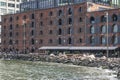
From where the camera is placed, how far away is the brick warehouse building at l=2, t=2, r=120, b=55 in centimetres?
10675

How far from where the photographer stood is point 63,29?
120 m

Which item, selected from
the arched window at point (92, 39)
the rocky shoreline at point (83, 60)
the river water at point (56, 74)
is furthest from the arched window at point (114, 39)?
the river water at point (56, 74)

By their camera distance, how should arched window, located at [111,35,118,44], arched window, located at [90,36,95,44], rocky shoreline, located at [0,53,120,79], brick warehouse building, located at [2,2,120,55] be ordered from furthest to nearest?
1. arched window, located at [90,36,95,44]
2. brick warehouse building, located at [2,2,120,55]
3. arched window, located at [111,35,118,44]
4. rocky shoreline, located at [0,53,120,79]

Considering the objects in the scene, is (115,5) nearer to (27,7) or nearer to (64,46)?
(64,46)

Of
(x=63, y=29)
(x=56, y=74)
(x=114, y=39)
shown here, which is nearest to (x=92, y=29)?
(x=114, y=39)

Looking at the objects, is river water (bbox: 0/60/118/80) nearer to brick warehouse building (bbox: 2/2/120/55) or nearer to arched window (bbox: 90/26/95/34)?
brick warehouse building (bbox: 2/2/120/55)

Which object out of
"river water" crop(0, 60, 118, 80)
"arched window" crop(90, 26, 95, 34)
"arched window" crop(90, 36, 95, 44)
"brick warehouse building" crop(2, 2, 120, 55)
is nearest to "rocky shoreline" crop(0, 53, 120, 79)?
"river water" crop(0, 60, 118, 80)

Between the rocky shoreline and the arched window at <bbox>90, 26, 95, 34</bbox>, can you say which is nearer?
the rocky shoreline

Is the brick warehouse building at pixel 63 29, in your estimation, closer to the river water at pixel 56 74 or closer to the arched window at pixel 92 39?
the arched window at pixel 92 39

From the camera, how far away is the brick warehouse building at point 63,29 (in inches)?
4203

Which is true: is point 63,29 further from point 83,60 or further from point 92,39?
point 83,60

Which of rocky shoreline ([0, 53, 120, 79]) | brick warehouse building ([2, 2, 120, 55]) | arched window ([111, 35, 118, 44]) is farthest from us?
brick warehouse building ([2, 2, 120, 55])

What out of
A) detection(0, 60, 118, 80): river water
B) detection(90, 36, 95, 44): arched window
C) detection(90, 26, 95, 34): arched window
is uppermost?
detection(90, 26, 95, 34): arched window

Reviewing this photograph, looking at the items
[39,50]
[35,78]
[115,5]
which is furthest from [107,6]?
[35,78]
